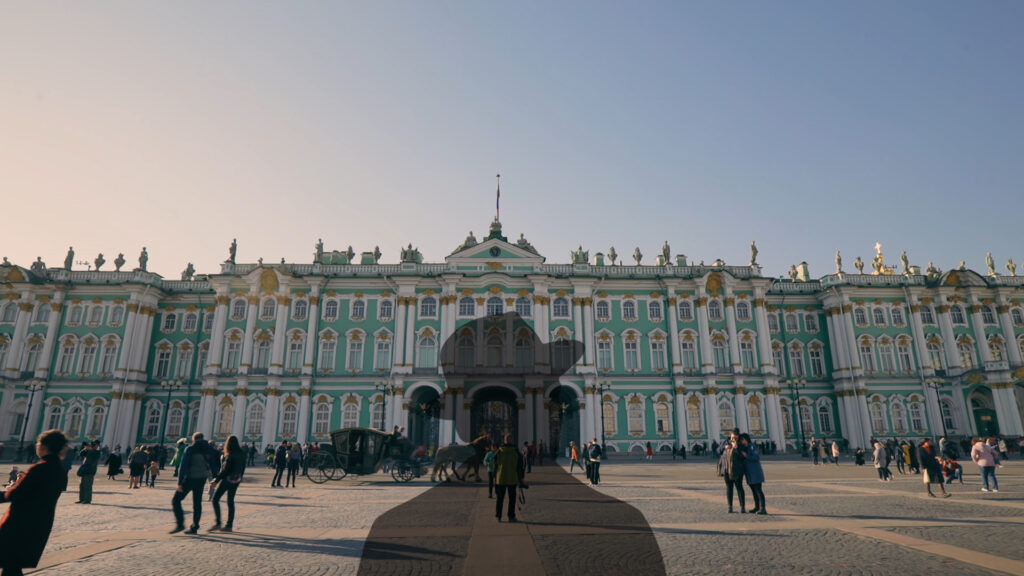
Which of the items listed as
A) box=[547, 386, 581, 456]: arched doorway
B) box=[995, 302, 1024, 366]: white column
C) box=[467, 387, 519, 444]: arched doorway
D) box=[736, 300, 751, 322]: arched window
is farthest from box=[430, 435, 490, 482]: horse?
box=[995, 302, 1024, 366]: white column

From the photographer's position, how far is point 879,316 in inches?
1845

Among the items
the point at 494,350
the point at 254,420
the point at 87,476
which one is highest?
the point at 494,350

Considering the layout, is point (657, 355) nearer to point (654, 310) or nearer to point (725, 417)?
point (654, 310)

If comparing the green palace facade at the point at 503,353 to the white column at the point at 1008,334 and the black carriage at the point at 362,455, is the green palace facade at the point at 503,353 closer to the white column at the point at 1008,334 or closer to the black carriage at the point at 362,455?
the white column at the point at 1008,334

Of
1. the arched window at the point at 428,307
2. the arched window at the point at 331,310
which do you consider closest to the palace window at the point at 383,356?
the arched window at the point at 428,307

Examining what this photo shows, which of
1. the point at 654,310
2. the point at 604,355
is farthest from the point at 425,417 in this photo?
the point at 654,310

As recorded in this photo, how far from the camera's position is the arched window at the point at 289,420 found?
42.4 metres

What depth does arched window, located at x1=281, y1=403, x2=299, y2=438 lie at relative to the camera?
42.4m

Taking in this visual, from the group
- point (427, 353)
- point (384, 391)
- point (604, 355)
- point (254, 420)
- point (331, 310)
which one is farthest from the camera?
point (331, 310)

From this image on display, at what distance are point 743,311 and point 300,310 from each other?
36.9 m

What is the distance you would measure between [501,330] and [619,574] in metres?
37.4

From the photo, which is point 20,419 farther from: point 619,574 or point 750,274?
point 750,274

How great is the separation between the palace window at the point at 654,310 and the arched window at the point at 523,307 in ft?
33.0

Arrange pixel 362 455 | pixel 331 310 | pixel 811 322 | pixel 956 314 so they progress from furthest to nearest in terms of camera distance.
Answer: pixel 811 322 → pixel 956 314 → pixel 331 310 → pixel 362 455
